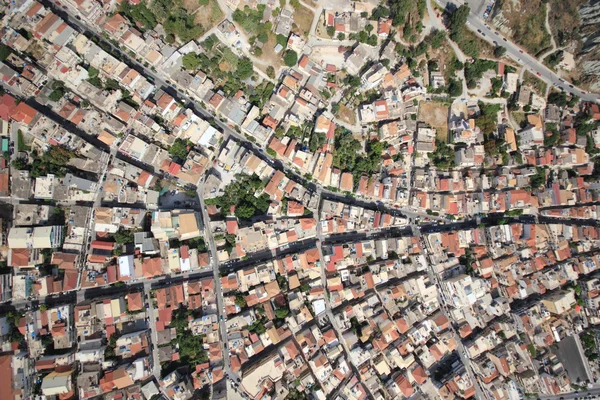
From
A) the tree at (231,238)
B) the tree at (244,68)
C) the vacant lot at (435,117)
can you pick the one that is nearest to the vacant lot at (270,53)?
the tree at (244,68)

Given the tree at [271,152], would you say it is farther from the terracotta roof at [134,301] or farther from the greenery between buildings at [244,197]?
the terracotta roof at [134,301]

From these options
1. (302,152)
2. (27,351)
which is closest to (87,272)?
(27,351)

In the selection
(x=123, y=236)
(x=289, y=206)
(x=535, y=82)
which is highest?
(x=535, y=82)

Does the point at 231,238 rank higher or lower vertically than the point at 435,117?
lower

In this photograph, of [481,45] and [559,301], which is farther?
[481,45]

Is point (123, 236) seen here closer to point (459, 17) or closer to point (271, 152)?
point (271, 152)

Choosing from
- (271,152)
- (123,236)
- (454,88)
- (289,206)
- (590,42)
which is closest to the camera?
(123,236)

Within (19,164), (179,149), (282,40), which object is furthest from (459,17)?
(19,164)

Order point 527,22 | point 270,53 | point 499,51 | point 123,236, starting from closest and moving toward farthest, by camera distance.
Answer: point 123,236
point 270,53
point 499,51
point 527,22
